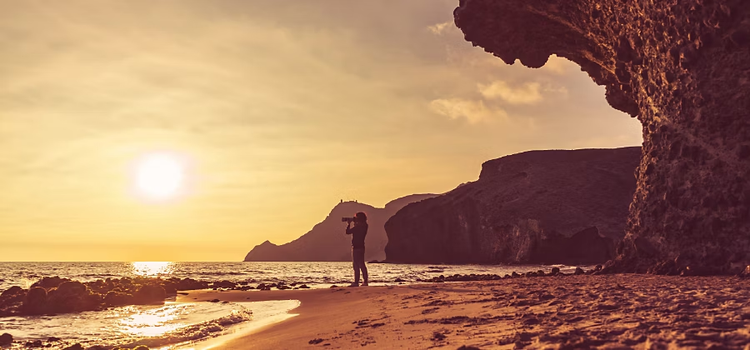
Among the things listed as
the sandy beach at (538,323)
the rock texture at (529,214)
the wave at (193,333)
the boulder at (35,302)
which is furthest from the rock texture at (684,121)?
the rock texture at (529,214)

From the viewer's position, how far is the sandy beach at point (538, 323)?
4.29m

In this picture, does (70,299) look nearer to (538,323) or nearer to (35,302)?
(35,302)

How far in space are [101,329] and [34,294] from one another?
5.14 metres

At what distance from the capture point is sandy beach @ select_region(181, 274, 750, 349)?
14.1 feet

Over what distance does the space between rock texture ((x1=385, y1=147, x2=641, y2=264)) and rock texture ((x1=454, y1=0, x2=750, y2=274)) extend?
176ft

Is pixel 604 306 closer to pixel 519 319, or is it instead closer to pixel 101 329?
pixel 519 319

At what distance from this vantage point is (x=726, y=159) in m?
11.8

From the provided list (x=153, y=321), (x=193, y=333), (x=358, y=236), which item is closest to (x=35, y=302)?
(x=153, y=321)

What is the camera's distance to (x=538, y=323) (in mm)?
5469

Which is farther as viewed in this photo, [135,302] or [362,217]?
[362,217]

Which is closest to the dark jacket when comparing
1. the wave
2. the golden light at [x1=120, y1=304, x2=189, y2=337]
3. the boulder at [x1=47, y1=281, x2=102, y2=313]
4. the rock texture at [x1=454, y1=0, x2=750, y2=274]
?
the golden light at [x1=120, y1=304, x2=189, y2=337]

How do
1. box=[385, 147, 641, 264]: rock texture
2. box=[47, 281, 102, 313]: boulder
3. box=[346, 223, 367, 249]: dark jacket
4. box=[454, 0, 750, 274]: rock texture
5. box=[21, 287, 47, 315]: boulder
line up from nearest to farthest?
box=[454, 0, 750, 274]: rock texture
box=[21, 287, 47, 315]: boulder
box=[47, 281, 102, 313]: boulder
box=[346, 223, 367, 249]: dark jacket
box=[385, 147, 641, 264]: rock texture

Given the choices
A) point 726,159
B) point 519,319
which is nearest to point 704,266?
point 726,159

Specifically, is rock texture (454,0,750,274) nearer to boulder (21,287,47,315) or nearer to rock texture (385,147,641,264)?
boulder (21,287,47,315)
